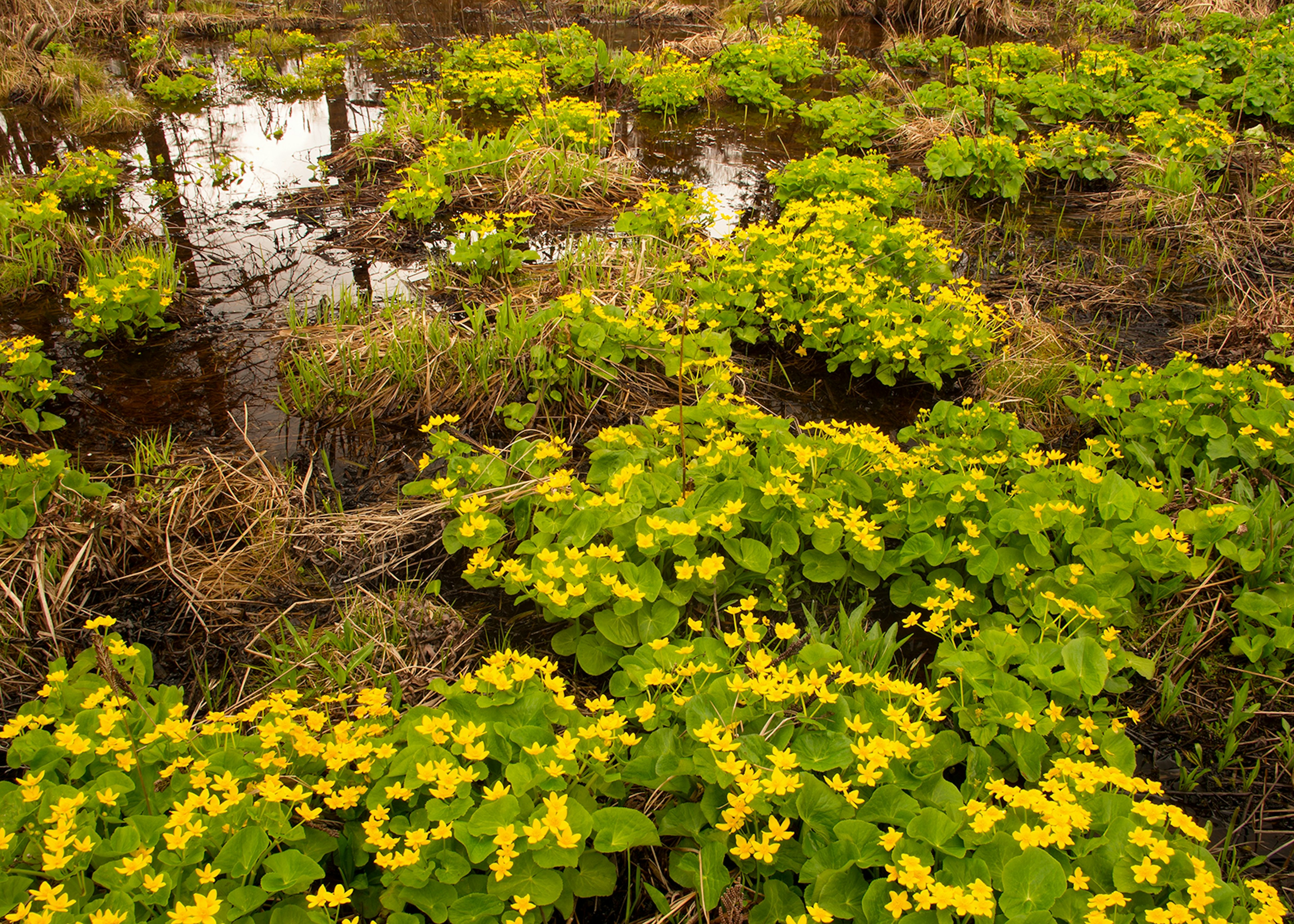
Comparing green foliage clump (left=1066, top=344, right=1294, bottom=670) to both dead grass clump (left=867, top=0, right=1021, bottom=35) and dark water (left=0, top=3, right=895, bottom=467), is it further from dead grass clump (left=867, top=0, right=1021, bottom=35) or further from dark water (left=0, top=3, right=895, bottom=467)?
dead grass clump (left=867, top=0, right=1021, bottom=35)

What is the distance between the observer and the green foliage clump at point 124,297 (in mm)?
4664

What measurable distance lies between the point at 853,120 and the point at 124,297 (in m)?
6.46

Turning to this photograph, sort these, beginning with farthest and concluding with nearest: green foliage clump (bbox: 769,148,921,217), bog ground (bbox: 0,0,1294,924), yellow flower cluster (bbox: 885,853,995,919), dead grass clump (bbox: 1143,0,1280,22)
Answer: dead grass clump (bbox: 1143,0,1280,22)
green foliage clump (bbox: 769,148,921,217)
bog ground (bbox: 0,0,1294,924)
yellow flower cluster (bbox: 885,853,995,919)

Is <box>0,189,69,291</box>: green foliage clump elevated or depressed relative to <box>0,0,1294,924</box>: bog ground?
elevated

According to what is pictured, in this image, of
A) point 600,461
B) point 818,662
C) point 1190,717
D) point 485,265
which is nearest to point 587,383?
point 600,461

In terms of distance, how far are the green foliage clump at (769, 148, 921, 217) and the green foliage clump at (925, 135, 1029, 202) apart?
499 mm

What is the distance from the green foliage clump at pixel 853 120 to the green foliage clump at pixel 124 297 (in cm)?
584

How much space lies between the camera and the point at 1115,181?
714cm

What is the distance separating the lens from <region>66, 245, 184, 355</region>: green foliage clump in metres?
4.66

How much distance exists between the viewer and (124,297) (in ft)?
15.4

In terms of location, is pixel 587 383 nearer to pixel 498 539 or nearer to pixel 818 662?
pixel 498 539

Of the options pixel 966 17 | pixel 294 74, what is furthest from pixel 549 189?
pixel 966 17

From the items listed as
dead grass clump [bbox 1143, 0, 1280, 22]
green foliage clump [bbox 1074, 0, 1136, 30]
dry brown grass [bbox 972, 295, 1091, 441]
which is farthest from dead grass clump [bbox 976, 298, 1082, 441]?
dead grass clump [bbox 1143, 0, 1280, 22]

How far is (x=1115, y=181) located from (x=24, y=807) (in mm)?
8313
